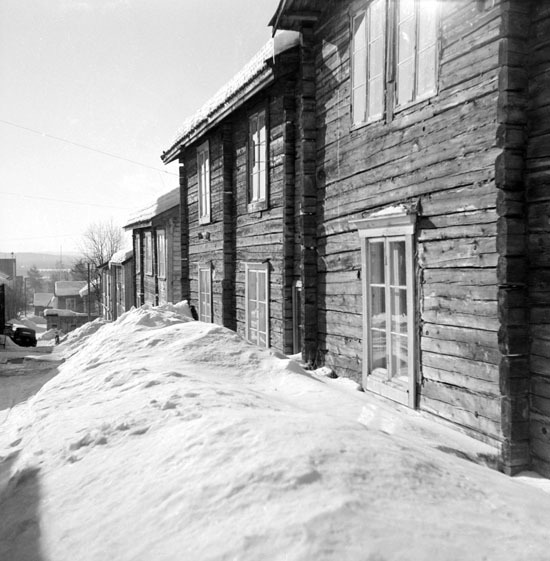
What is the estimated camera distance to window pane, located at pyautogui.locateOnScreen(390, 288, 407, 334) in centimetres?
602

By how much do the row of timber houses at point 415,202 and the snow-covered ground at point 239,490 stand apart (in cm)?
84

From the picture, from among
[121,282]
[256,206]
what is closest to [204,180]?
[256,206]

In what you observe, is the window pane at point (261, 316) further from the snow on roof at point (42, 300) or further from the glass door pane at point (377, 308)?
the snow on roof at point (42, 300)

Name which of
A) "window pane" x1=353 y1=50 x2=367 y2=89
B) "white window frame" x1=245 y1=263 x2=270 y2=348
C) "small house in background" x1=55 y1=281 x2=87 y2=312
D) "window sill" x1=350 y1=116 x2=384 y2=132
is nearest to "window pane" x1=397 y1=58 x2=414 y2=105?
"window sill" x1=350 y1=116 x2=384 y2=132

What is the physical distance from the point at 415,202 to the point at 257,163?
543cm

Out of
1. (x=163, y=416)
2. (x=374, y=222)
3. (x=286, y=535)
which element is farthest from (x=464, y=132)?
(x=286, y=535)

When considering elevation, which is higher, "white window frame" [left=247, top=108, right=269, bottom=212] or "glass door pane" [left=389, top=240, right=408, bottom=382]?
"white window frame" [left=247, top=108, right=269, bottom=212]

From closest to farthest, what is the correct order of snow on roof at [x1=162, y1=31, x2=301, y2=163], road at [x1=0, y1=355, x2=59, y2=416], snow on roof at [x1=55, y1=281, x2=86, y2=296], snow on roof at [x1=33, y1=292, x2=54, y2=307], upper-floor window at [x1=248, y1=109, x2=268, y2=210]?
1. road at [x1=0, y1=355, x2=59, y2=416]
2. snow on roof at [x1=162, y1=31, x2=301, y2=163]
3. upper-floor window at [x1=248, y1=109, x2=268, y2=210]
4. snow on roof at [x1=55, y1=281, x2=86, y2=296]
5. snow on roof at [x1=33, y1=292, x2=54, y2=307]

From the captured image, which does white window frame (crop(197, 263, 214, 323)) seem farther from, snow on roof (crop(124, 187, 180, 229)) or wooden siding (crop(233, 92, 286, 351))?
snow on roof (crop(124, 187, 180, 229))

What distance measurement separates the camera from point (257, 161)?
1063 cm

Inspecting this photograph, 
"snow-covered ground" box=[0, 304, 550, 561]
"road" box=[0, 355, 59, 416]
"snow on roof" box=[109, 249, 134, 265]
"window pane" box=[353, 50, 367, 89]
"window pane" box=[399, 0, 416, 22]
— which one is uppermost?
"window pane" box=[399, 0, 416, 22]

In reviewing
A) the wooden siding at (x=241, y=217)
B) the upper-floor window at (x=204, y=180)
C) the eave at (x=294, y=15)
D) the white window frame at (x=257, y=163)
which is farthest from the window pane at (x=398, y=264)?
the upper-floor window at (x=204, y=180)

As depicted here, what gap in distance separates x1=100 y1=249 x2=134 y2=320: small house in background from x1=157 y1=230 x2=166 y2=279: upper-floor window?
628cm

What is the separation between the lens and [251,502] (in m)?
2.62
